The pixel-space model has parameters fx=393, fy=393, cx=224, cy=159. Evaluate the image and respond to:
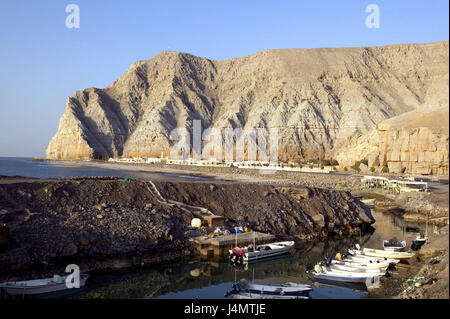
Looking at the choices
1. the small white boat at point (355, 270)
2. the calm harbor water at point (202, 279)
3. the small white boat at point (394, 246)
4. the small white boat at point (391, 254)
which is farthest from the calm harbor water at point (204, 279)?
the small white boat at point (394, 246)

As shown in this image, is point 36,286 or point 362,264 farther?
point 362,264

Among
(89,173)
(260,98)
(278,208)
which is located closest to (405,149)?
(278,208)

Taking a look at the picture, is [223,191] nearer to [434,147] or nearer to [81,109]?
[434,147]

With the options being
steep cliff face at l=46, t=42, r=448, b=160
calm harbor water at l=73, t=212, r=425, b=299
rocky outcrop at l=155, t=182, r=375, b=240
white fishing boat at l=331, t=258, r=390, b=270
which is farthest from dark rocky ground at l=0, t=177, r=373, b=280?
steep cliff face at l=46, t=42, r=448, b=160

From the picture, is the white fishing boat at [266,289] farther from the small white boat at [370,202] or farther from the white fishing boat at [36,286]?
the small white boat at [370,202]

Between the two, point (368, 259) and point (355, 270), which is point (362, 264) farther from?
point (355, 270)

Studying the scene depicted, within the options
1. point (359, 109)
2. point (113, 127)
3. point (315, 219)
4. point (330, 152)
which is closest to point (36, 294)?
point (315, 219)
